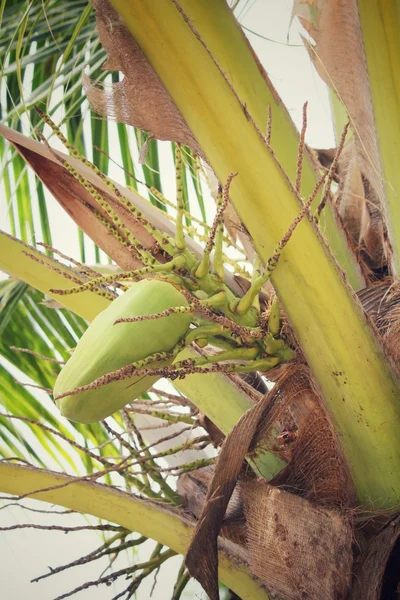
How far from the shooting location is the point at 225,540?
1.13m

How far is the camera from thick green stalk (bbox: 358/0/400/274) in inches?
38.8

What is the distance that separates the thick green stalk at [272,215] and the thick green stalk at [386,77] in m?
0.27

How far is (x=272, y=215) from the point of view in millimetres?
821

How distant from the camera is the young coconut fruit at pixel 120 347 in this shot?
686 millimetres

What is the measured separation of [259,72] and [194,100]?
0.51 ft

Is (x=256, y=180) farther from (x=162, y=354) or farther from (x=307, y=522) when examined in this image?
(x=307, y=522)

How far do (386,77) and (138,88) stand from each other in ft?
1.29

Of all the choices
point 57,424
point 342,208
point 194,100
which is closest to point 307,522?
point 194,100

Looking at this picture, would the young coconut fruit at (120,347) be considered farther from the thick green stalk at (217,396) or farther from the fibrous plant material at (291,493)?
the thick green stalk at (217,396)

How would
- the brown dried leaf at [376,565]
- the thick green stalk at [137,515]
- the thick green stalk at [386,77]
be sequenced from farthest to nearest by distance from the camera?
the thick green stalk at [137,515] → the thick green stalk at [386,77] → the brown dried leaf at [376,565]

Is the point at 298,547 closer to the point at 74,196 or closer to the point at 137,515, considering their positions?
the point at 137,515

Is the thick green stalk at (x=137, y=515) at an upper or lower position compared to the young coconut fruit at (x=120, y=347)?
lower

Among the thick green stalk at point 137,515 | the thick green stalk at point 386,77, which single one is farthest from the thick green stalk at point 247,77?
the thick green stalk at point 137,515

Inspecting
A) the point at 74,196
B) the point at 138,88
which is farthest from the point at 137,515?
the point at 138,88
